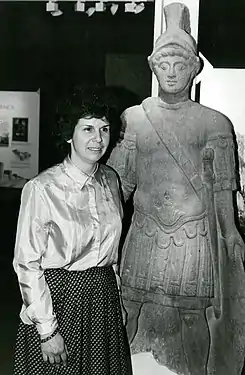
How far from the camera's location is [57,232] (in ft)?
4.48

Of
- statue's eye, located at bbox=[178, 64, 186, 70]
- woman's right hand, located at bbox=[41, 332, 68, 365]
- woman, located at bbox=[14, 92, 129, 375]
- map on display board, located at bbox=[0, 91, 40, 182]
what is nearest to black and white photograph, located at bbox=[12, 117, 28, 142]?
map on display board, located at bbox=[0, 91, 40, 182]

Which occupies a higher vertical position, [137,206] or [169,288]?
[137,206]

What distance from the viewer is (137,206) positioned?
1604mm

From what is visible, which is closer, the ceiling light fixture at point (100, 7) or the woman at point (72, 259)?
the woman at point (72, 259)

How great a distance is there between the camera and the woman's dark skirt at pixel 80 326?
1.40 metres

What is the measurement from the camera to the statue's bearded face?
153 cm

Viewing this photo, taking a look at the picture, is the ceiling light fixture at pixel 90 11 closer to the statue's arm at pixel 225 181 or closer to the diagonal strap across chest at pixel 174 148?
the diagonal strap across chest at pixel 174 148

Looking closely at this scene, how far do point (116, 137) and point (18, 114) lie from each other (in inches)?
11.5

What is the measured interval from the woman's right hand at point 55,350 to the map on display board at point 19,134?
1.60ft

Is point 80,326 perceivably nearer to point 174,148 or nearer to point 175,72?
point 174,148

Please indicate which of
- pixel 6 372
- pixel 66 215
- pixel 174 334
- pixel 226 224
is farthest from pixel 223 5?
pixel 6 372

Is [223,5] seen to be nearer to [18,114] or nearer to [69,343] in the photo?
[18,114]

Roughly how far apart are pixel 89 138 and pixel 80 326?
46cm

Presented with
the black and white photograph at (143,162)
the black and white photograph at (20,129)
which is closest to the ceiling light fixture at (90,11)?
the black and white photograph at (143,162)
